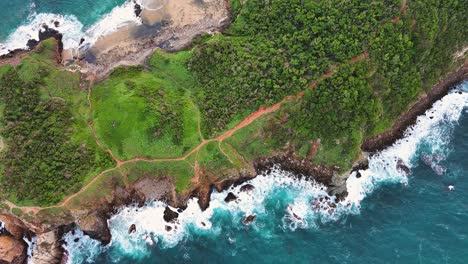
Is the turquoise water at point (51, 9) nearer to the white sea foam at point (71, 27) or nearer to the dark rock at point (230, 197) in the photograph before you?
the white sea foam at point (71, 27)

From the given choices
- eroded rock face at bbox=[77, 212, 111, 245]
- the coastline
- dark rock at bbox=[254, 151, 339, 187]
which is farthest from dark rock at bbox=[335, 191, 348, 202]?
eroded rock face at bbox=[77, 212, 111, 245]

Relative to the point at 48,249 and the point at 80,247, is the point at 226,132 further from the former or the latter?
the point at 48,249

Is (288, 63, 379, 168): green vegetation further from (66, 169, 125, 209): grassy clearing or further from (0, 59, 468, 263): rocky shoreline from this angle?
(66, 169, 125, 209): grassy clearing

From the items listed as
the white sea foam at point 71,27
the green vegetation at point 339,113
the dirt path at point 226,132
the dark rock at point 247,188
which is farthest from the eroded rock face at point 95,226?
the green vegetation at point 339,113

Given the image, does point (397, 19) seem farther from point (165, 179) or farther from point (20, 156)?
point (20, 156)

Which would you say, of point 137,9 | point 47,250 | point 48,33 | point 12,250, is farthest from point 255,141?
point 48,33

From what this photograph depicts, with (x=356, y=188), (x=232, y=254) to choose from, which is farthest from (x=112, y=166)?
(x=356, y=188)
